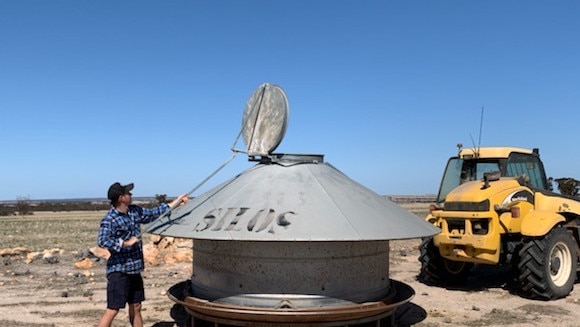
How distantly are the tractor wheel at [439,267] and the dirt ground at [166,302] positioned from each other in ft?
0.79

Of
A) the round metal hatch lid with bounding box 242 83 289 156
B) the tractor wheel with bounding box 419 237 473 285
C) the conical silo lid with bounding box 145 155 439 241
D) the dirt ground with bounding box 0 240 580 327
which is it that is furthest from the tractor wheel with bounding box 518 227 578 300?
the round metal hatch lid with bounding box 242 83 289 156

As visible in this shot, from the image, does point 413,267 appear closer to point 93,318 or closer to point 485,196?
point 485,196

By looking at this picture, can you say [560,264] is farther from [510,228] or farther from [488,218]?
[488,218]

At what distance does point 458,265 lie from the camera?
9.79 m

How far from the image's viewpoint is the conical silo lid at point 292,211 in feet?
17.4

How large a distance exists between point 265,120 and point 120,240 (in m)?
2.16

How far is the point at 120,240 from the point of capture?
18.3ft

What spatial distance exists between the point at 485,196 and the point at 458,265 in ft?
5.78

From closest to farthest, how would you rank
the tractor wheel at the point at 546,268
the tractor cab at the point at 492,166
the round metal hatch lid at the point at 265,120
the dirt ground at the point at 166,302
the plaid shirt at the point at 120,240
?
the plaid shirt at the point at 120,240 → the round metal hatch lid at the point at 265,120 → the dirt ground at the point at 166,302 → the tractor wheel at the point at 546,268 → the tractor cab at the point at 492,166

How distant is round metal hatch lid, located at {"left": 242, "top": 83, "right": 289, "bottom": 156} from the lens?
6449mm

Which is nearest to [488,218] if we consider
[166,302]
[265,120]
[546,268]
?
[546,268]

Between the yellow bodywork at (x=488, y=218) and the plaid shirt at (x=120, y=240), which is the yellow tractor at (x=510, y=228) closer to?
the yellow bodywork at (x=488, y=218)

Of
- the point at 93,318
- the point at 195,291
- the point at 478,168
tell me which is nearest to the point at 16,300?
the point at 93,318

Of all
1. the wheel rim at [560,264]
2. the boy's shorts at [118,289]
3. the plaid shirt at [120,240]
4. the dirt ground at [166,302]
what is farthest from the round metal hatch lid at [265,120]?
the wheel rim at [560,264]
